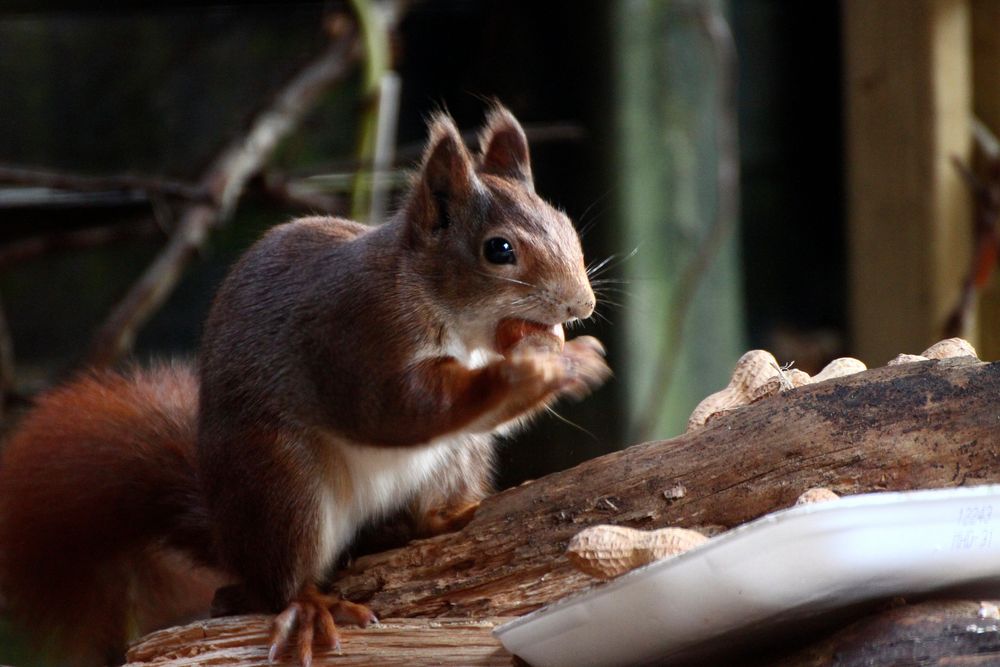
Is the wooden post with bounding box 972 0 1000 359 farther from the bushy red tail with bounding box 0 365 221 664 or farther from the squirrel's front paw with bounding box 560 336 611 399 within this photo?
the bushy red tail with bounding box 0 365 221 664

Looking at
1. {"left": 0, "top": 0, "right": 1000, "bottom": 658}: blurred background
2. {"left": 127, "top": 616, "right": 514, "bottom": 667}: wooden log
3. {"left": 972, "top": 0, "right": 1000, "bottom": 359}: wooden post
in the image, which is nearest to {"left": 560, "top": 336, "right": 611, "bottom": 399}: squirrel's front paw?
{"left": 127, "top": 616, "right": 514, "bottom": 667}: wooden log

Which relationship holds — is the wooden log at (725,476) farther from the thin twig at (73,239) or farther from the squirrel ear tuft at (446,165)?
the thin twig at (73,239)

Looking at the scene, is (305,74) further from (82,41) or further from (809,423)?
(809,423)

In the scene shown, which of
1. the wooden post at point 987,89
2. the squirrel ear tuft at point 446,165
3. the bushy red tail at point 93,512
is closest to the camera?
the squirrel ear tuft at point 446,165

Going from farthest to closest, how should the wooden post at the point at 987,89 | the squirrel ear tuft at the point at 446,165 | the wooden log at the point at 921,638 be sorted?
the wooden post at the point at 987,89, the squirrel ear tuft at the point at 446,165, the wooden log at the point at 921,638

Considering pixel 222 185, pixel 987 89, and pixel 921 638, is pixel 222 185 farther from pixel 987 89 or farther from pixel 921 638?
pixel 921 638

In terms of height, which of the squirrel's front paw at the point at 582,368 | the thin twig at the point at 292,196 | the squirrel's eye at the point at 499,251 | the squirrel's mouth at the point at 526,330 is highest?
the thin twig at the point at 292,196

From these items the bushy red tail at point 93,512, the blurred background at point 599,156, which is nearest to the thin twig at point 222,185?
the blurred background at point 599,156
